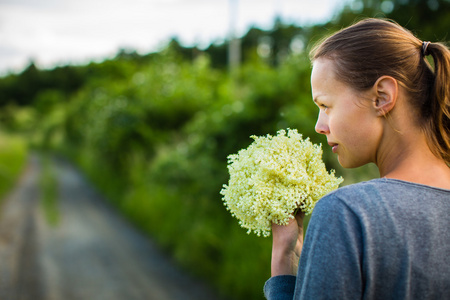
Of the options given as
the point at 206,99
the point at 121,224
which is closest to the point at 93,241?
the point at 121,224

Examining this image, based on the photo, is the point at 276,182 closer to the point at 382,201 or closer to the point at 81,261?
the point at 382,201

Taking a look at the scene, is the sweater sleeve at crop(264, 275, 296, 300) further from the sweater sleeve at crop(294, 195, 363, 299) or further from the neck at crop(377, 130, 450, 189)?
the neck at crop(377, 130, 450, 189)

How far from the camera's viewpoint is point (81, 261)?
25.9ft

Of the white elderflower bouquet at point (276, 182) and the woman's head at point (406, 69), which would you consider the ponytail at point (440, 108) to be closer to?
the woman's head at point (406, 69)

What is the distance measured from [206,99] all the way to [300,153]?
35.6 feet

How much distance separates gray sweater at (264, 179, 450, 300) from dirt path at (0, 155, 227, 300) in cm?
559

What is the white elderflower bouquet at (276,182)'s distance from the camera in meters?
1.32

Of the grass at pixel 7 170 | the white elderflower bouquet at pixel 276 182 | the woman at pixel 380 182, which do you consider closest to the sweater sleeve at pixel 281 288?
the woman at pixel 380 182

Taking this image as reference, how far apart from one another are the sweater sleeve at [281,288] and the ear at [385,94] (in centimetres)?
56

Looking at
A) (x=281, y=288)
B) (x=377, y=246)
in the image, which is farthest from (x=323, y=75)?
(x=281, y=288)

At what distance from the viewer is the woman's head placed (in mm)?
1174

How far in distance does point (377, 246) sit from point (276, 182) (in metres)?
0.44

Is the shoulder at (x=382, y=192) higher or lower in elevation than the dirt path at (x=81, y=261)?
higher

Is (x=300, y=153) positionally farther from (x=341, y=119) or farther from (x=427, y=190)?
(x=427, y=190)
